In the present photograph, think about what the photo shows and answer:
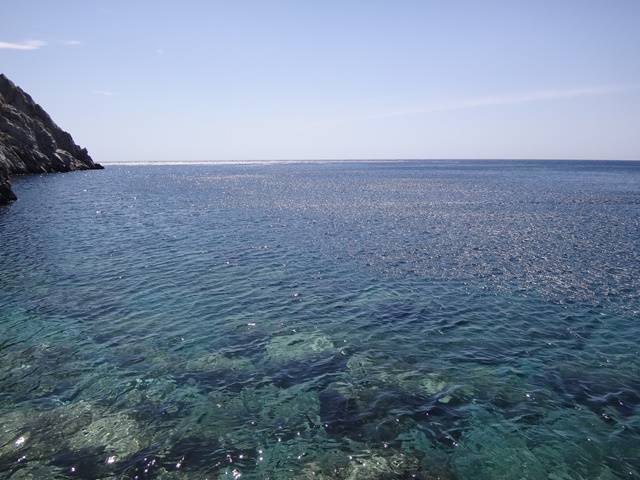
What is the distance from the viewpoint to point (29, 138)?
398 feet

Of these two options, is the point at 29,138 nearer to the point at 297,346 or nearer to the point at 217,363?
the point at 217,363

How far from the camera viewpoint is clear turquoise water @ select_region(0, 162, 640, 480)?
11.5m

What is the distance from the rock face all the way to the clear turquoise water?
106 meters

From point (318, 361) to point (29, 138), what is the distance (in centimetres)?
14418

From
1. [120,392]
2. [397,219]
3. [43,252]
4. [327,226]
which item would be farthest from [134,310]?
[397,219]

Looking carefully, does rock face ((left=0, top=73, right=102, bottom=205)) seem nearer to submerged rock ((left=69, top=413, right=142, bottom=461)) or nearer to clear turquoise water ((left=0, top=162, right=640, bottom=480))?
clear turquoise water ((left=0, top=162, right=640, bottom=480))

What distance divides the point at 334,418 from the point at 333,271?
17989 mm

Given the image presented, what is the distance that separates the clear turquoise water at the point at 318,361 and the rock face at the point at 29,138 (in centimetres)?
10575

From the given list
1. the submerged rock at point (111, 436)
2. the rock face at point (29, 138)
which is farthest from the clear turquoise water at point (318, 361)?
the rock face at point (29, 138)

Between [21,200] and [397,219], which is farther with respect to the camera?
[21,200]

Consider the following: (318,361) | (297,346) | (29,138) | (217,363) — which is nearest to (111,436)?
(217,363)

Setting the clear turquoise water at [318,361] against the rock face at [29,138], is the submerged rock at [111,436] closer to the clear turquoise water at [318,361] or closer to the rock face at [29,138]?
the clear turquoise water at [318,361]

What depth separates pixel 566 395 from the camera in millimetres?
14664

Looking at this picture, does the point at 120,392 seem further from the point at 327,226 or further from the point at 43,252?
the point at 327,226
